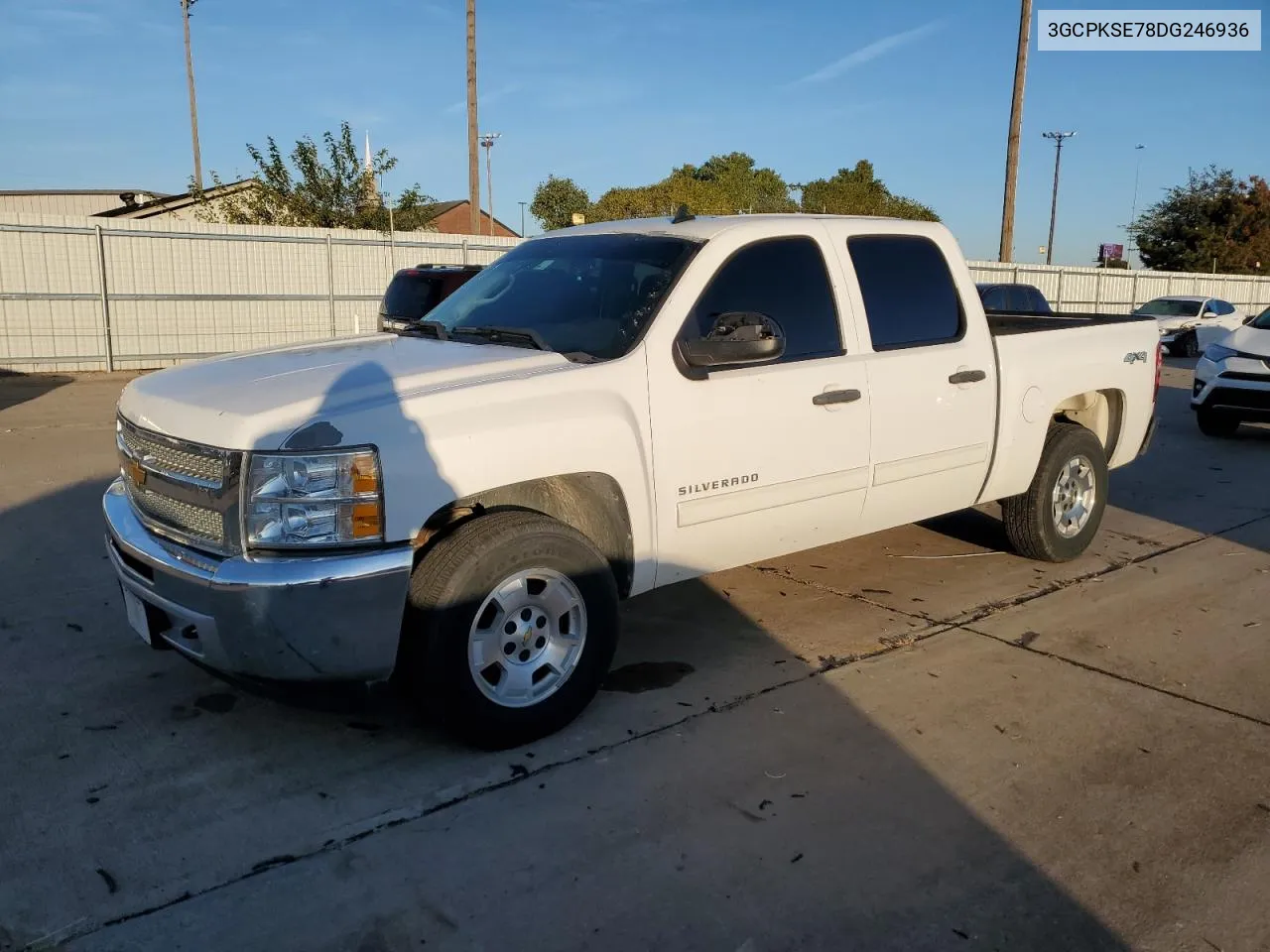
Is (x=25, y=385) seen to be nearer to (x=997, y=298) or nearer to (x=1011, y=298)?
(x=997, y=298)

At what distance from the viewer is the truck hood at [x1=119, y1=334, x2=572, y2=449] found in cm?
343

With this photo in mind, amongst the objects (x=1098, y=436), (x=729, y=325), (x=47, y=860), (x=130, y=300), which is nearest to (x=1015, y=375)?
(x=1098, y=436)

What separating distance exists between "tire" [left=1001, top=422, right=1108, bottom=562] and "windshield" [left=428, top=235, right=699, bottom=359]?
2844mm

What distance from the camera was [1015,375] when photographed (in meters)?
5.64

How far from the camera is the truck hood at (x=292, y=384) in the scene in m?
3.43

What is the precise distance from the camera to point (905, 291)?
5238 millimetres

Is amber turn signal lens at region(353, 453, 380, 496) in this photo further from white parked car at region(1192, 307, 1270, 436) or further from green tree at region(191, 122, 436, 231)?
green tree at region(191, 122, 436, 231)

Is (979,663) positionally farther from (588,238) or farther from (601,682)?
(588,238)

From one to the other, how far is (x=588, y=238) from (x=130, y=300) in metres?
16.3

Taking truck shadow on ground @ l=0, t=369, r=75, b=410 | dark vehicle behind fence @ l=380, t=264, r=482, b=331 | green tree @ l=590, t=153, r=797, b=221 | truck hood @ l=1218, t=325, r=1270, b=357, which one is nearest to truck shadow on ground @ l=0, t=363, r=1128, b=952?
dark vehicle behind fence @ l=380, t=264, r=482, b=331

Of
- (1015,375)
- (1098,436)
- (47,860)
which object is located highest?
(1015,375)

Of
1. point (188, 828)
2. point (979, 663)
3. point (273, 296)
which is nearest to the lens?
point (188, 828)

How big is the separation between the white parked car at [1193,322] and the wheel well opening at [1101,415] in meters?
19.0

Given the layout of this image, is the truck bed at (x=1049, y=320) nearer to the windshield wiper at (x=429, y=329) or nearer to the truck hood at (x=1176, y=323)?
the windshield wiper at (x=429, y=329)
